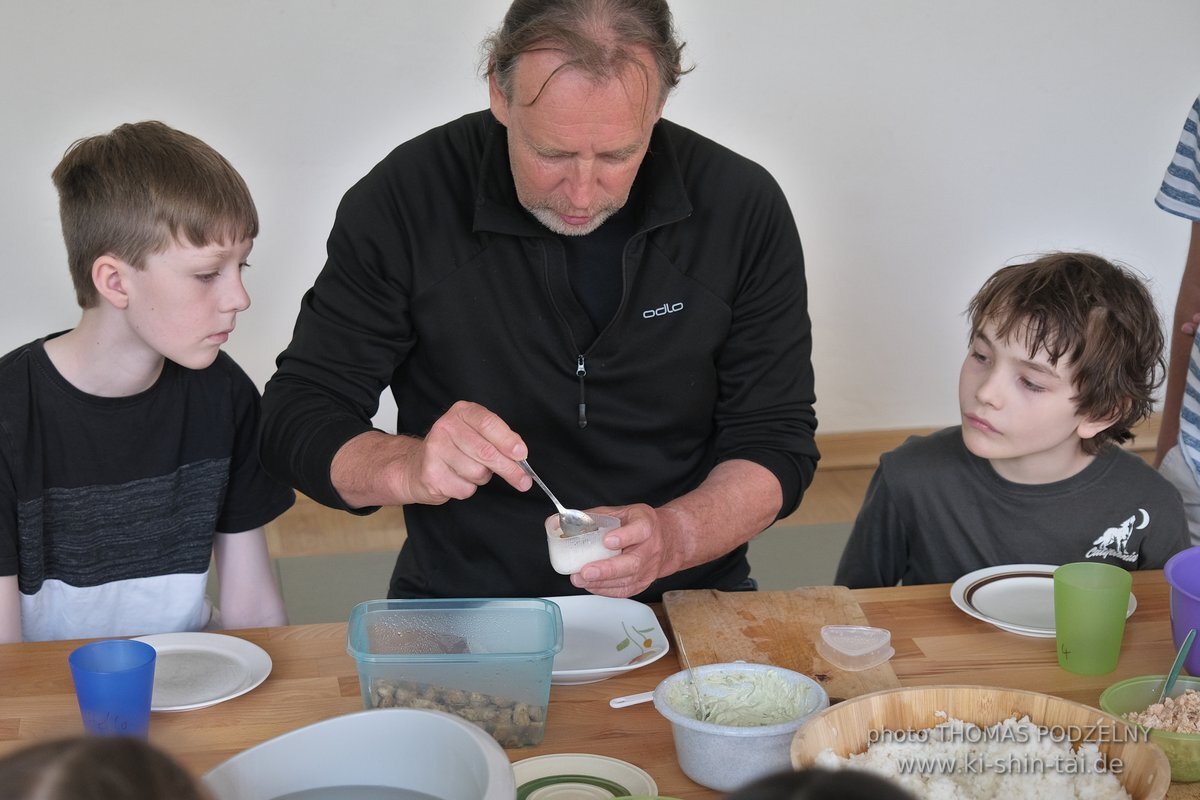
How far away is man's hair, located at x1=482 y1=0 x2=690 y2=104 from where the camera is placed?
1.58 m

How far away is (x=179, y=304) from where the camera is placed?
183cm

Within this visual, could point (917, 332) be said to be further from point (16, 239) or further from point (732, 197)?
point (16, 239)

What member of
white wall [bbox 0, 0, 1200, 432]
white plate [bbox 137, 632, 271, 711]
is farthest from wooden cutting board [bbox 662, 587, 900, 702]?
white wall [bbox 0, 0, 1200, 432]

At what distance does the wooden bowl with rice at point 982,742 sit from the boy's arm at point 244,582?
1117 mm

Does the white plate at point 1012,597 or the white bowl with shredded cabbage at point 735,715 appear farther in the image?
the white plate at point 1012,597

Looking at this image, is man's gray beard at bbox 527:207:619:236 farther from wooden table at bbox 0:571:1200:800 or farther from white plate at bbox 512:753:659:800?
white plate at bbox 512:753:659:800

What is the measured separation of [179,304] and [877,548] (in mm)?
1155

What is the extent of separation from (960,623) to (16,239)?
3.01 metres

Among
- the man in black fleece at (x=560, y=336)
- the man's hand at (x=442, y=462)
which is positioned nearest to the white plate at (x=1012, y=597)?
the man in black fleece at (x=560, y=336)

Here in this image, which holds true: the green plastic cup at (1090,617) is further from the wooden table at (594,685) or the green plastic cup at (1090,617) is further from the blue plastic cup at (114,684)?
→ the blue plastic cup at (114,684)

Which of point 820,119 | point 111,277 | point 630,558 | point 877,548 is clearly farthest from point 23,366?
point 820,119

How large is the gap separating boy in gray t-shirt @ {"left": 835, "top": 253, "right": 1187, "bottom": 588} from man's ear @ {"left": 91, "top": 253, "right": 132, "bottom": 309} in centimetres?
119

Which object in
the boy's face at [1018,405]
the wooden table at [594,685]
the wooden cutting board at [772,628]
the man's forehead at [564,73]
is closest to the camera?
the wooden table at [594,685]

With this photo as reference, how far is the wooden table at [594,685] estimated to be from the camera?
1.34 meters
